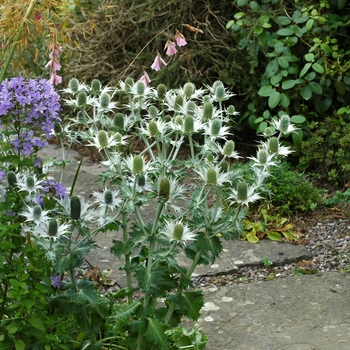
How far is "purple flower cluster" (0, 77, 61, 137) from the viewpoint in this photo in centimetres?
255

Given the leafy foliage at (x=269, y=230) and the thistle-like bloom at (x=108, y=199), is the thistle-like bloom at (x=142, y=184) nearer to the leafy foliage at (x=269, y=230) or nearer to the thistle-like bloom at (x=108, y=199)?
the thistle-like bloom at (x=108, y=199)

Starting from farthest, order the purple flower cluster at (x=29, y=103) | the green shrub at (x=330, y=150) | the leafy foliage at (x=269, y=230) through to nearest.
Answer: the green shrub at (x=330, y=150) → the leafy foliage at (x=269, y=230) → the purple flower cluster at (x=29, y=103)

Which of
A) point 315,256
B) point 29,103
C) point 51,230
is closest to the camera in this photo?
point 51,230

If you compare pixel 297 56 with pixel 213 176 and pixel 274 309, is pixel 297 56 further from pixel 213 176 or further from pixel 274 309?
pixel 213 176

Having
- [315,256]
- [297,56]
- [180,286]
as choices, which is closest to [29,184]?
[180,286]

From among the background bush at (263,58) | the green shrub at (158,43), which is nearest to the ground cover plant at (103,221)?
the background bush at (263,58)

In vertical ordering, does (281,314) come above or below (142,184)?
below

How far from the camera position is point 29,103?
101 inches

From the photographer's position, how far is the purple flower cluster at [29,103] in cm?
255

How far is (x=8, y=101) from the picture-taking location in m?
2.54

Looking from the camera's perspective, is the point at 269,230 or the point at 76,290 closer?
the point at 76,290

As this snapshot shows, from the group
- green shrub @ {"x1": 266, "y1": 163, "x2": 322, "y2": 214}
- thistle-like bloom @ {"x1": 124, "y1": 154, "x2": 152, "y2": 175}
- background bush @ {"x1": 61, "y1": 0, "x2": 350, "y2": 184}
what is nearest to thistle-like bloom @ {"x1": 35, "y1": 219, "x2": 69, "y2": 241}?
thistle-like bloom @ {"x1": 124, "y1": 154, "x2": 152, "y2": 175}

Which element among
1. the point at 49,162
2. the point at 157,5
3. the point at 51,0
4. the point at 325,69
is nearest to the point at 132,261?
the point at 49,162

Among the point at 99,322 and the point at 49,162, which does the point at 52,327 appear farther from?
the point at 49,162
